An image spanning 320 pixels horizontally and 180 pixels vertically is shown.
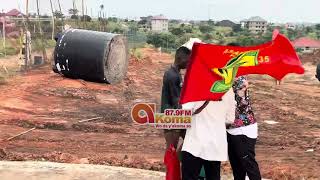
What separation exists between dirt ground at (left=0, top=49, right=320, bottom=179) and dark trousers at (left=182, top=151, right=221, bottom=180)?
2.55 metres

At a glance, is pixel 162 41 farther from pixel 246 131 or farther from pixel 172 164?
pixel 172 164

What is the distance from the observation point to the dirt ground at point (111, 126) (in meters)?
7.49

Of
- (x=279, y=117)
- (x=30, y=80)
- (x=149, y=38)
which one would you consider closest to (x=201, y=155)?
(x=279, y=117)

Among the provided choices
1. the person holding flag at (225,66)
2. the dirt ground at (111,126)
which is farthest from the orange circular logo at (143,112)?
the dirt ground at (111,126)

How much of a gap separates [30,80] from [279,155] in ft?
31.5

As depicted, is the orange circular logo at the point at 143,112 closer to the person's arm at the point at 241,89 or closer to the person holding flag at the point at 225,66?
the person holding flag at the point at 225,66

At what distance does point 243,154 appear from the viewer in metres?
4.39

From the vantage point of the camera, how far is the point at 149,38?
160 ft

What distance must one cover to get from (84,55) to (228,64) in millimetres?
958

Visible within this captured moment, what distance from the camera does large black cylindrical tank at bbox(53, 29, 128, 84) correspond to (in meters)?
3.61

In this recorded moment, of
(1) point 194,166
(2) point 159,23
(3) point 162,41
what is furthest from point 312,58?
(2) point 159,23

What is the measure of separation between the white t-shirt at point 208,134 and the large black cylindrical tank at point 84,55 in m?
0.64

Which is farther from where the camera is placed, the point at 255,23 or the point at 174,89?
the point at 255,23

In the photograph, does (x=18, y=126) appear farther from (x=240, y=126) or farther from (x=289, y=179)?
(x=240, y=126)
